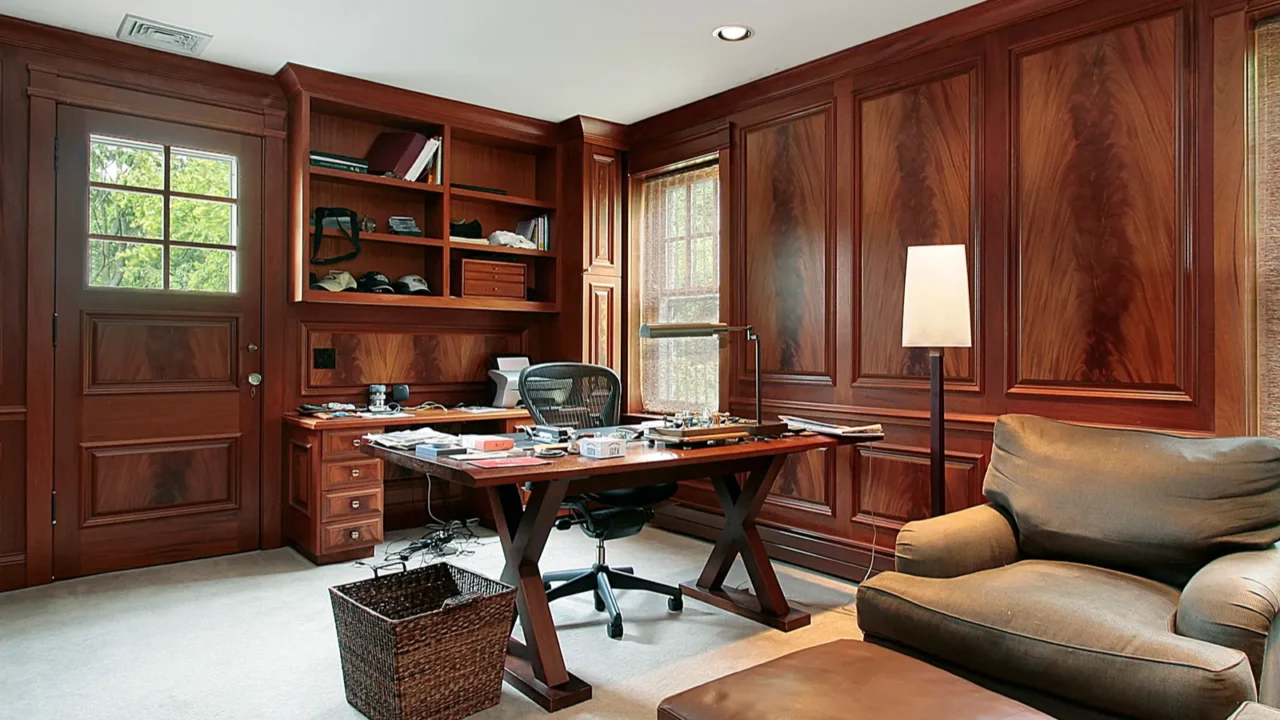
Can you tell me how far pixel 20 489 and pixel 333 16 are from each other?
2476mm

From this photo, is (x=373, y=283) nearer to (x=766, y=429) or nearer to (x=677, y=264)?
(x=677, y=264)

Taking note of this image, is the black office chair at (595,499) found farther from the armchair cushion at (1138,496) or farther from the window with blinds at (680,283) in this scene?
the armchair cushion at (1138,496)

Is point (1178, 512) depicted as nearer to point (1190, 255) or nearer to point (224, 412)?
point (1190, 255)

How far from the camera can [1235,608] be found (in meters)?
1.64

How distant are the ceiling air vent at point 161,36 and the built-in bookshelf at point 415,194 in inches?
16.7

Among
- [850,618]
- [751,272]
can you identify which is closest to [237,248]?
[751,272]

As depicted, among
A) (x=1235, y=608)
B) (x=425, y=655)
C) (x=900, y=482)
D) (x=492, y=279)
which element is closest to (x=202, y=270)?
(x=492, y=279)

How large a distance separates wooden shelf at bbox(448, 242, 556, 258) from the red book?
0.48 m

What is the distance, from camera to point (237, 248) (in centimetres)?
388

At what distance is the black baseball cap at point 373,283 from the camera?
13.6 feet

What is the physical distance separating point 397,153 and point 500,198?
65 centimetres

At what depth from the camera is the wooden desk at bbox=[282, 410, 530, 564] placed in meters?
3.64

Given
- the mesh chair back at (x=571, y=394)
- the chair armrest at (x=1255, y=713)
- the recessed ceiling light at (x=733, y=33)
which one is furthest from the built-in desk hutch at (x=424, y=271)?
the chair armrest at (x=1255, y=713)

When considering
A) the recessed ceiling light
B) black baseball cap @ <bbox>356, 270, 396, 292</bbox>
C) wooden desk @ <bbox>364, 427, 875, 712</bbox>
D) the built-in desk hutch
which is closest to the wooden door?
the built-in desk hutch
